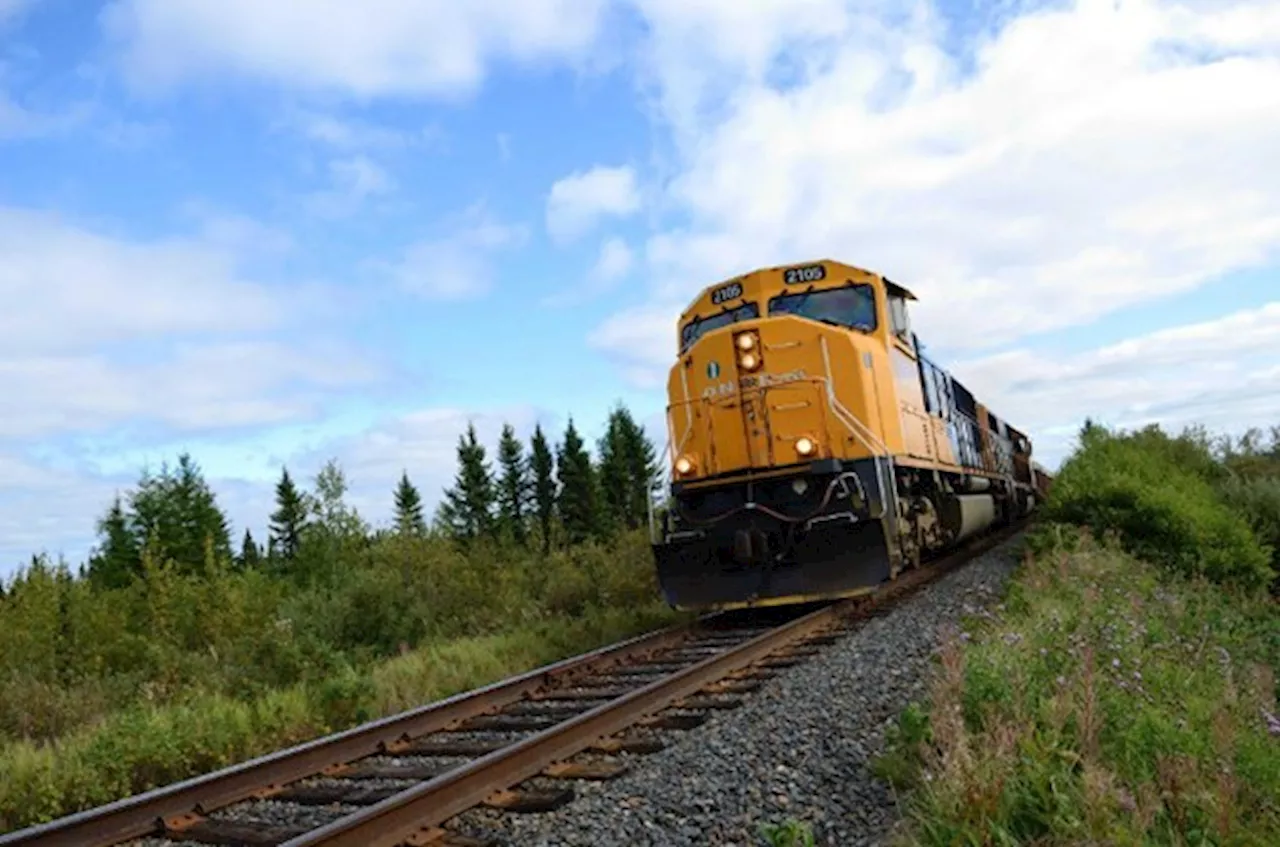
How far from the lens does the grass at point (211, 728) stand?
542 cm

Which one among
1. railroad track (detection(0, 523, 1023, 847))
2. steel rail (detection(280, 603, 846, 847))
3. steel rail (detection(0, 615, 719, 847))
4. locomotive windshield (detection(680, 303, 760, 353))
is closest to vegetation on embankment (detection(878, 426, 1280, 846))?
railroad track (detection(0, 523, 1023, 847))

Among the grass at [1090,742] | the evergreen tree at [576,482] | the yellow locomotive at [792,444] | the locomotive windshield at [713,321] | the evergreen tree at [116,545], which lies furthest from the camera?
the evergreen tree at [576,482]

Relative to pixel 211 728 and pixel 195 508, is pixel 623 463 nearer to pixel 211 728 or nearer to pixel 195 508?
pixel 195 508

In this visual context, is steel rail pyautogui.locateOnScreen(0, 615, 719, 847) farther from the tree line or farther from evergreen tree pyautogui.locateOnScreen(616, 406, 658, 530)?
evergreen tree pyautogui.locateOnScreen(616, 406, 658, 530)

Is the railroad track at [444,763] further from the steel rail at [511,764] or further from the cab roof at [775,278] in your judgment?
the cab roof at [775,278]

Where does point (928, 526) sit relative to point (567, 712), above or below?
above

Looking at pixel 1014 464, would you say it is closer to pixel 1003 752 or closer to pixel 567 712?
pixel 567 712

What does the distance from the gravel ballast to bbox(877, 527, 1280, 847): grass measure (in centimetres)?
25

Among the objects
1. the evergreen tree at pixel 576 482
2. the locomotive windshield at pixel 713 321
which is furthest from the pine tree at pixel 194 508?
the locomotive windshield at pixel 713 321

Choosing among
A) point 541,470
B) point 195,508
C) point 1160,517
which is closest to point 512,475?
point 541,470

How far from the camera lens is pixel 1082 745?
362 cm

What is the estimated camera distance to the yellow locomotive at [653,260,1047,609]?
9258 millimetres

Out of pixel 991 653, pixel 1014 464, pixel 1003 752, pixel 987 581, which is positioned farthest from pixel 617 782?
pixel 1014 464

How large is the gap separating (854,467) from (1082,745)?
18.8 feet
